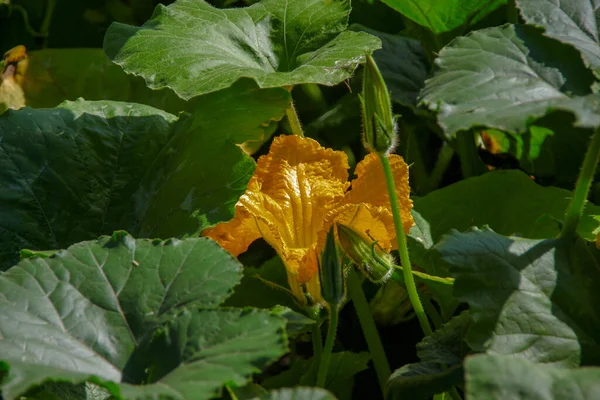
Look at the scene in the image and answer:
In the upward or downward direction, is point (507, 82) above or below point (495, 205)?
above

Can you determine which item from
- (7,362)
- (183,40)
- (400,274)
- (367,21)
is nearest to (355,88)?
(367,21)

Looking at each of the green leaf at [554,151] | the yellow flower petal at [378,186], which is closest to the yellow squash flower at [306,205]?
the yellow flower petal at [378,186]

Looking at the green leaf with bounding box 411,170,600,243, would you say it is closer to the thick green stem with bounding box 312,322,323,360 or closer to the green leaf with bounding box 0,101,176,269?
the thick green stem with bounding box 312,322,323,360

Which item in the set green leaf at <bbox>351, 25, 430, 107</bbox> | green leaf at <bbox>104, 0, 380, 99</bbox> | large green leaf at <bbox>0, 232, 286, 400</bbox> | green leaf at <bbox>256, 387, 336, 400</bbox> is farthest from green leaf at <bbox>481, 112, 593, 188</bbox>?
green leaf at <bbox>256, 387, 336, 400</bbox>

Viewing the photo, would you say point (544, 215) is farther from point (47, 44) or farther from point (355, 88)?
point (47, 44)

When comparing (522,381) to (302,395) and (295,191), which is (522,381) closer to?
(302,395)

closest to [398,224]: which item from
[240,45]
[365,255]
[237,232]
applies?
[365,255]
